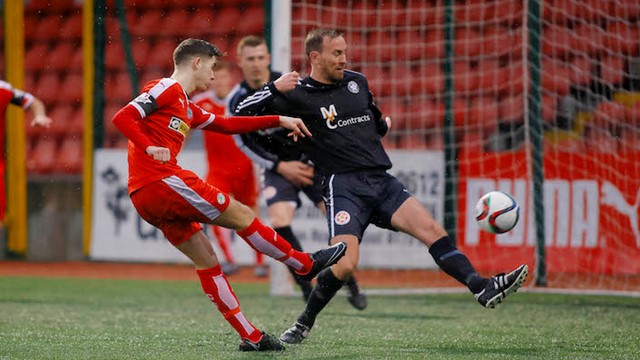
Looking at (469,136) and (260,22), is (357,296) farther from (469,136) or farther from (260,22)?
(260,22)

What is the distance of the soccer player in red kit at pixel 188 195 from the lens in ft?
18.0

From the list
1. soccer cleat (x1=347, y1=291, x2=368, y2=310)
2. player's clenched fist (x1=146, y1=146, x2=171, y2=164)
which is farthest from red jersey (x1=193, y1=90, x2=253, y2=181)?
player's clenched fist (x1=146, y1=146, x2=171, y2=164)

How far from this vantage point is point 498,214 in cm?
631

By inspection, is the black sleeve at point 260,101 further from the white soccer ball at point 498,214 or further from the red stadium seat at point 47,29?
the red stadium seat at point 47,29

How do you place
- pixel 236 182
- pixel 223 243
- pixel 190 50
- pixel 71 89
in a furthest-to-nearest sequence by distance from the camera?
pixel 71 89 < pixel 223 243 < pixel 236 182 < pixel 190 50

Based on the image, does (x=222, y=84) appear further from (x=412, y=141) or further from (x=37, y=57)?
(x=37, y=57)

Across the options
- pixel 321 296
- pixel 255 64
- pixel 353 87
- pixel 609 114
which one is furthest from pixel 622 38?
pixel 321 296

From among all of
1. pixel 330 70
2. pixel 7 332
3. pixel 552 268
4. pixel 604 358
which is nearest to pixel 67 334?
pixel 7 332

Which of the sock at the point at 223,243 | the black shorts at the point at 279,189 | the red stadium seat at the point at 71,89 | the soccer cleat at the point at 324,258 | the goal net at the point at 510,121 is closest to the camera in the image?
the soccer cleat at the point at 324,258

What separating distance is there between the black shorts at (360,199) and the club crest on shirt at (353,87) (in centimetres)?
50

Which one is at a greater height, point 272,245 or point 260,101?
point 260,101

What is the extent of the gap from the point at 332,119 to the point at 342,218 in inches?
24.3

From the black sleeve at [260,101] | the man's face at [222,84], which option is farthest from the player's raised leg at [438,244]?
the man's face at [222,84]

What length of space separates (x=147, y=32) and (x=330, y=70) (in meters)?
8.25
